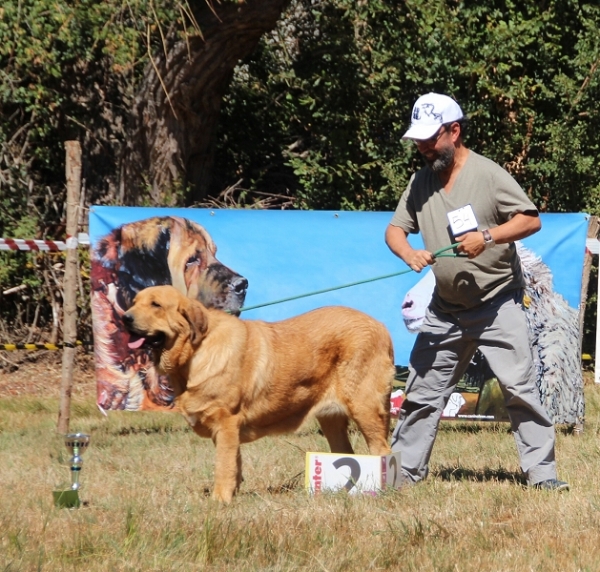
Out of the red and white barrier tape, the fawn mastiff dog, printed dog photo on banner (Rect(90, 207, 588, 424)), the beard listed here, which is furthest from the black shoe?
the red and white barrier tape

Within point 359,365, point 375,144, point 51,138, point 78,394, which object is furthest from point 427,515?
point 51,138

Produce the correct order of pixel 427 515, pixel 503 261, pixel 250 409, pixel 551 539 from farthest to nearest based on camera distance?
pixel 250 409 < pixel 503 261 < pixel 427 515 < pixel 551 539

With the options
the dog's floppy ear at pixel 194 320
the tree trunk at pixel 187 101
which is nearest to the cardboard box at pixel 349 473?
the dog's floppy ear at pixel 194 320

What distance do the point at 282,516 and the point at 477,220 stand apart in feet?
6.68

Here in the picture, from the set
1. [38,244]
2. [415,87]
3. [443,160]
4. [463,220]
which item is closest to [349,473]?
[463,220]

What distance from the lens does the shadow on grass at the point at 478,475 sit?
6.53 meters

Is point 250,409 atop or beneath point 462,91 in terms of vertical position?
beneath

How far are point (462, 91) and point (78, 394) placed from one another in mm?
6057

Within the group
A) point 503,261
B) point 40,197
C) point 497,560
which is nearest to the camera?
point 497,560

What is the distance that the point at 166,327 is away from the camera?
6184 mm

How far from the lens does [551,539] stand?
478 centimetres

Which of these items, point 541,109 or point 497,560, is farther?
point 541,109

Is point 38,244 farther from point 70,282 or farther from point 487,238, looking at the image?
point 487,238

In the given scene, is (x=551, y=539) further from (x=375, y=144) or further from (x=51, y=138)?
(x=51, y=138)
